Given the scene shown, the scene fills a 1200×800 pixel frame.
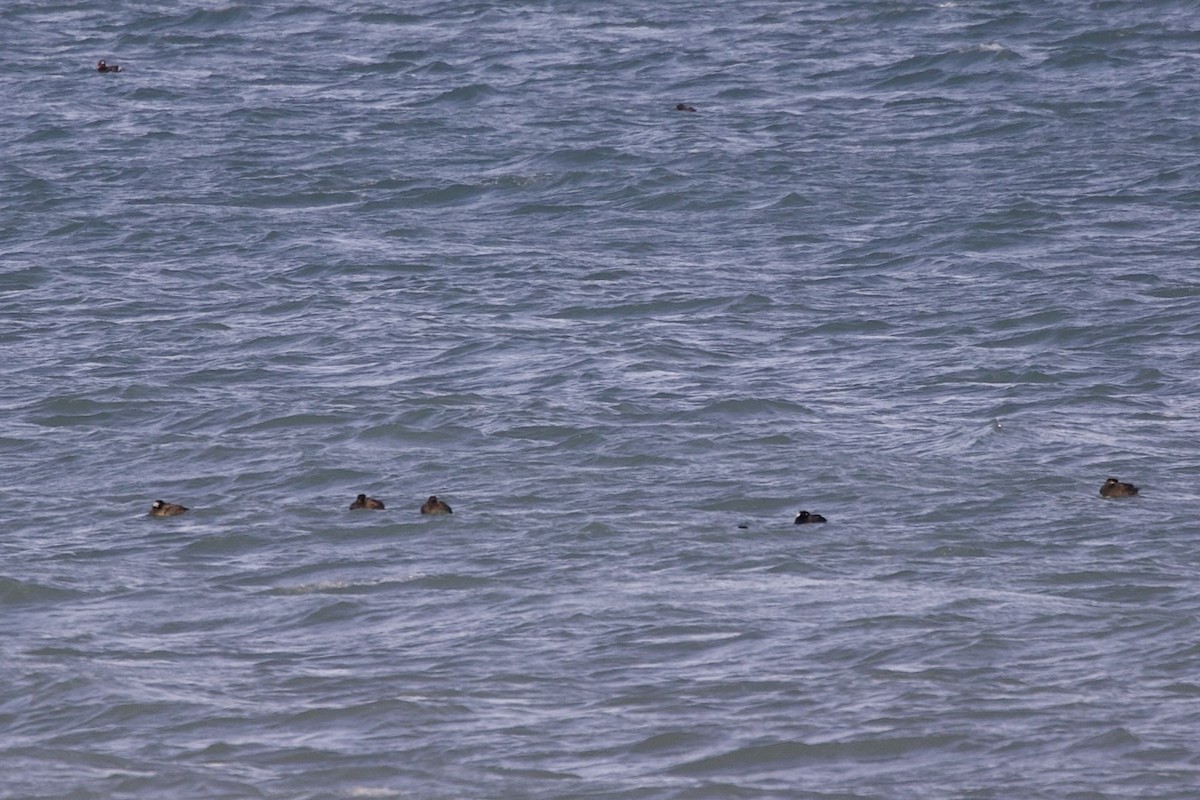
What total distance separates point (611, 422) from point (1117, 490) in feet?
18.8

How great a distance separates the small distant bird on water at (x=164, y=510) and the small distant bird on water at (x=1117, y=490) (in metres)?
8.83

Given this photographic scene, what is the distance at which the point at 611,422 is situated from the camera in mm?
21016

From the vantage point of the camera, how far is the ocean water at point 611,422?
530 inches

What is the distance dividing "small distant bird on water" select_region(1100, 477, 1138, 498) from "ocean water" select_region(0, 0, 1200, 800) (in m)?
0.33

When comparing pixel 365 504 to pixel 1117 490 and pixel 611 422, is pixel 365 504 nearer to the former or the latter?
pixel 611 422

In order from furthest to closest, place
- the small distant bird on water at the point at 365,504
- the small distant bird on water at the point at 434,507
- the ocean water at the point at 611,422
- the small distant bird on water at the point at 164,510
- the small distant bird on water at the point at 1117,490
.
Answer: the small distant bird on water at the point at 365,504 → the small distant bird on water at the point at 164,510 → the small distant bird on water at the point at 434,507 → the small distant bird on water at the point at 1117,490 → the ocean water at the point at 611,422

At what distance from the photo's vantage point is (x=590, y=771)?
12.8m

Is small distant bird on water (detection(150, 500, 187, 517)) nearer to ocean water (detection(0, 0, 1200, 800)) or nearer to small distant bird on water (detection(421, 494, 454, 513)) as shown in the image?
ocean water (detection(0, 0, 1200, 800))

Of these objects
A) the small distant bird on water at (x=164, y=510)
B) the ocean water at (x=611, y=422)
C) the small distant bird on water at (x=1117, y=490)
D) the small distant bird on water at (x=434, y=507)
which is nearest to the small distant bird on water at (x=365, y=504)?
the ocean water at (x=611, y=422)

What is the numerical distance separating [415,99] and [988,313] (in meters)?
17.2

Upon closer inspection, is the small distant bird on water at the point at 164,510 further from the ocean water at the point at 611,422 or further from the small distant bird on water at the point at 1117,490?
the small distant bird on water at the point at 1117,490

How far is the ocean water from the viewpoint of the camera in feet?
44.2

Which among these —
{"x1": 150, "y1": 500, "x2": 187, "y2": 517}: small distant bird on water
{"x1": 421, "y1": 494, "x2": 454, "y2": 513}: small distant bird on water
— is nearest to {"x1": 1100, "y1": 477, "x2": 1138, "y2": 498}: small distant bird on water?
{"x1": 421, "y1": 494, "x2": 454, "y2": 513}: small distant bird on water

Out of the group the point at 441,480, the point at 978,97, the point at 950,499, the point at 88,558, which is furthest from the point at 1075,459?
the point at 978,97
